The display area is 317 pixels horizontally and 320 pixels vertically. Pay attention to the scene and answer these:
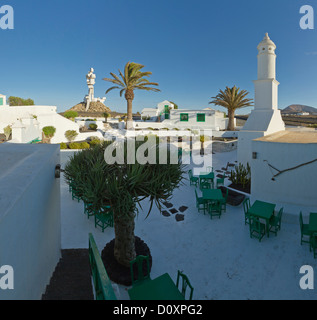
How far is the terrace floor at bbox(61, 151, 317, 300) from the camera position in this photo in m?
5.47

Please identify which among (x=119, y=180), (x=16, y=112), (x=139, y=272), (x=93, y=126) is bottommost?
(x=139, y=272)

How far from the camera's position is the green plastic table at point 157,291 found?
392 centimetres

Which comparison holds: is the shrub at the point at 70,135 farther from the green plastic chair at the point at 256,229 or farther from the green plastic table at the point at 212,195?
the green plastic chair at the point at 256,229

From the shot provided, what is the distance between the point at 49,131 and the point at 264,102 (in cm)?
2166

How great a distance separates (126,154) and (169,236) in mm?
4033

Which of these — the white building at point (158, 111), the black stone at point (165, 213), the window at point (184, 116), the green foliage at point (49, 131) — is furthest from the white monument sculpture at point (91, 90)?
the black stone at point (165, 213)

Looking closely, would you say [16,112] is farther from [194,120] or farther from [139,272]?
[139,272]

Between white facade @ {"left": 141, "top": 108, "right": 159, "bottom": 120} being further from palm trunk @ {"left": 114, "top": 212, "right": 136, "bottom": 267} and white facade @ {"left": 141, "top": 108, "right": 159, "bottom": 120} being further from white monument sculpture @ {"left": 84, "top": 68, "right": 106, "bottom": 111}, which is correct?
palm trunk @ {"left": 114, "top": 212, "right": 136, "bottom": 267}

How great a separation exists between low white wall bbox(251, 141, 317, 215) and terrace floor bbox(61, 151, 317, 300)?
2.85 feet

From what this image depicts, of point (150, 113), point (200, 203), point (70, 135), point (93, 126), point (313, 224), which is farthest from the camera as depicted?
point (150, 113)

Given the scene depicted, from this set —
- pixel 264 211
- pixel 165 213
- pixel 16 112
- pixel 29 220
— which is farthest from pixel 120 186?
pixel 16 112

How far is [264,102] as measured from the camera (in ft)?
50.6

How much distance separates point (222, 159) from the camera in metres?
19.6

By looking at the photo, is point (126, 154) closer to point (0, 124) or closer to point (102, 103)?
point (0, 124)
